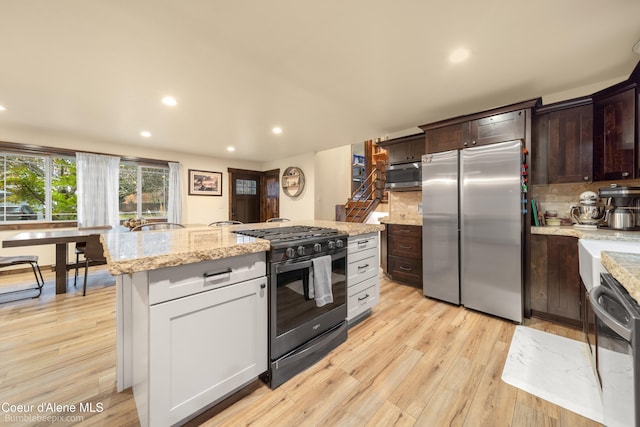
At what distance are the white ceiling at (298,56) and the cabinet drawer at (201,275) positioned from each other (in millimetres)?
1576

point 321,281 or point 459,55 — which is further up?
point 459,55

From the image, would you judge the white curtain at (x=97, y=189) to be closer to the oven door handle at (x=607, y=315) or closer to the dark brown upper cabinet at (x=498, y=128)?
the dark brown upper cabinet at (x=498, y=128)

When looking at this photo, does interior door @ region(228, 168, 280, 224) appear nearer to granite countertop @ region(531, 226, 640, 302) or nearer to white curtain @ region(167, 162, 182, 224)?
white curtain @ region(167, 162, 182, 224)

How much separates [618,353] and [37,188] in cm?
694

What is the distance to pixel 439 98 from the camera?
2.80 metres

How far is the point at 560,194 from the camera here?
2.67m

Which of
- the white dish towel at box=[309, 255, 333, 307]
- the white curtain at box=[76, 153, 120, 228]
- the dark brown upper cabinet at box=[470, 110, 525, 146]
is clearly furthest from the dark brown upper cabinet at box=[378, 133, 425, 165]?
the white curtain at box=[76, 153, 120, 228]

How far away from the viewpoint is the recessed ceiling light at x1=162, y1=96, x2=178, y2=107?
281 centimetres

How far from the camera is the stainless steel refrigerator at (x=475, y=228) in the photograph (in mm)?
2387

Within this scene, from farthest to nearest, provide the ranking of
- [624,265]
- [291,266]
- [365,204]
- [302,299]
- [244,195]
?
[244,195] → [365,204] → [302,299] → [291,266] → [624,265]

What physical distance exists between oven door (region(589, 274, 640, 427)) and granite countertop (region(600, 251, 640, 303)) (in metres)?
0.06

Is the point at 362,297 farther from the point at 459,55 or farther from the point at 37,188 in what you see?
the point at 37,188

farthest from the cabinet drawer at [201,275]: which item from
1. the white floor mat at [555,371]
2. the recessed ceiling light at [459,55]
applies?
the recessed ceiling light at [459,55]

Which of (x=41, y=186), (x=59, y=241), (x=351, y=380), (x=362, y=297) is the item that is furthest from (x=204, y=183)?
(x=351, y=380)
